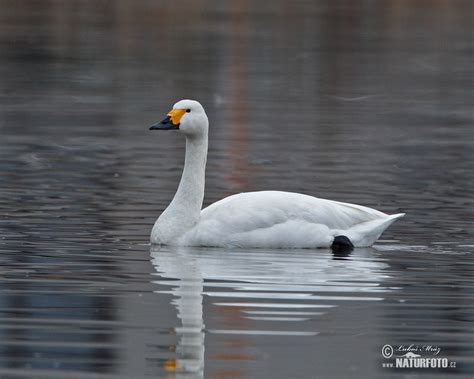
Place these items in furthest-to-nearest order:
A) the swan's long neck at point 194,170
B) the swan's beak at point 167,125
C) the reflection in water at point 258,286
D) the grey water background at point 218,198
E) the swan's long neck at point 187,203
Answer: the swan's long neck at point 194,170 → the swan's beak at point 167,125 → the swan's long neck at point 187,203 → the reflection in water at point 258,286 → the grey water background at point 218,198

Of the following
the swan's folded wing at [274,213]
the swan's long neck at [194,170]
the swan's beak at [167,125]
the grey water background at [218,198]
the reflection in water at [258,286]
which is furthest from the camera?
the swan's long neck at [194,170]

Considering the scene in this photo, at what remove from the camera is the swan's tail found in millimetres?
14078

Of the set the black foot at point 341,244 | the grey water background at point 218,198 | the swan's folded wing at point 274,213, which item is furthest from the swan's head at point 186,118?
the black foot at point 341,244

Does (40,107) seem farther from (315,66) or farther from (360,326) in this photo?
(360,326)

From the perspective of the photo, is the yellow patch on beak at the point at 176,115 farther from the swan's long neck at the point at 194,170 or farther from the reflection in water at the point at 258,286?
the reflection in water at the point at 258,286

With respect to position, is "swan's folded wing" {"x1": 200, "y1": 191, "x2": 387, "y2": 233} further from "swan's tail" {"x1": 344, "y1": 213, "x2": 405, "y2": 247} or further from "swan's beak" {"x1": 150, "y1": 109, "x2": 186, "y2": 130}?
"swan's beak" {"x1": 150, "y1": 109, "x2": 186, "y2": 130}

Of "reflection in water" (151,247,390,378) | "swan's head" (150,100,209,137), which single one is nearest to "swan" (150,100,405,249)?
"swan's head" (150,100,209,137)

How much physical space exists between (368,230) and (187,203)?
1505 mm

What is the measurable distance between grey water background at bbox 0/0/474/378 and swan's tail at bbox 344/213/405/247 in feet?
0.72

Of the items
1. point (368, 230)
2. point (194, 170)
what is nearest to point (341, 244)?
point (368, 230)

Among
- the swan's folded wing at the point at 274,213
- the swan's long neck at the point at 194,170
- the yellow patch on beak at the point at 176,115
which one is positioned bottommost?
the swan's folded wing at the point at 274,213

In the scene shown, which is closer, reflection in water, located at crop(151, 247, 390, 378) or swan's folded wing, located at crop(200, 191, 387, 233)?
reflection in water, located at crop(151, 247, 390, 378)

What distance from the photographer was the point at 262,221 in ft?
45.7

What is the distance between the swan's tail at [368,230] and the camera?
1408 centimetres
